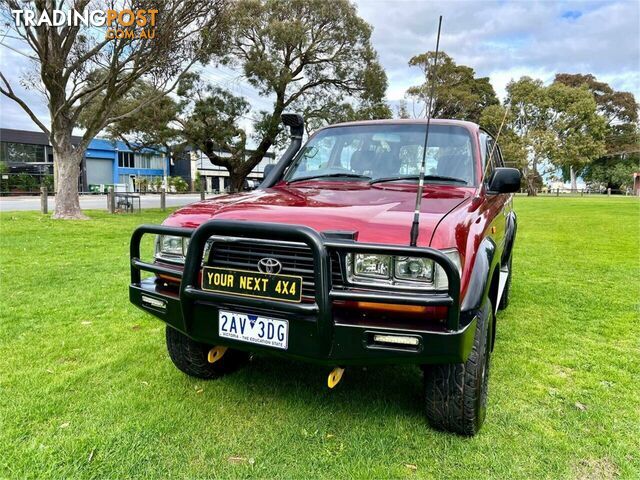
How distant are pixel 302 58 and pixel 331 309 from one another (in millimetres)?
19338

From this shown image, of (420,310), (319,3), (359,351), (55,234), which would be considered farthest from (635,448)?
(319,3)

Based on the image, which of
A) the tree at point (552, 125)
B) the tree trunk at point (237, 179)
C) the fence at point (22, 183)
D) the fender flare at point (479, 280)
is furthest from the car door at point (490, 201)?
the fence at point (22, 183)

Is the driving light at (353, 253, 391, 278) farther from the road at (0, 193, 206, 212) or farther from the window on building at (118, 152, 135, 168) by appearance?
the window on building at (118, 152, 135, 168)

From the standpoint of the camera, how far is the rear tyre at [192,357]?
121 inches

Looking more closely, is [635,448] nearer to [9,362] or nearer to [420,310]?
[420,310]

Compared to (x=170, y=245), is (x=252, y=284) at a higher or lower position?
lower

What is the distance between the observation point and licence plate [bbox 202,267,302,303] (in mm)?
2145

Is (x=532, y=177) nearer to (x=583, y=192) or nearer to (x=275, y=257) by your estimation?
(x=583, y=192)

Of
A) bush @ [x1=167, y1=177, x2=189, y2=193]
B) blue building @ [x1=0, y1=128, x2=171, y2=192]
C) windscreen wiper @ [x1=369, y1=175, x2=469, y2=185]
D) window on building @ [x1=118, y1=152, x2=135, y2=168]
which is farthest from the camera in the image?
bush @ [x1=167, y1=177, x2=189, y2=193]

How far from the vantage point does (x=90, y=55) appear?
1323 centimetres

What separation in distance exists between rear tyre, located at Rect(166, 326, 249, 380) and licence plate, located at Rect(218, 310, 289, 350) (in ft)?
2.60

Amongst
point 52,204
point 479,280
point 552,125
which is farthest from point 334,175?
point 552,125

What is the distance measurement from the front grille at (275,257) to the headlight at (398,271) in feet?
0.29

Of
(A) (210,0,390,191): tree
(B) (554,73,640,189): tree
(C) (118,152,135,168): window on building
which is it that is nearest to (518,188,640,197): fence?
(B) (554,73,640,189): tree
